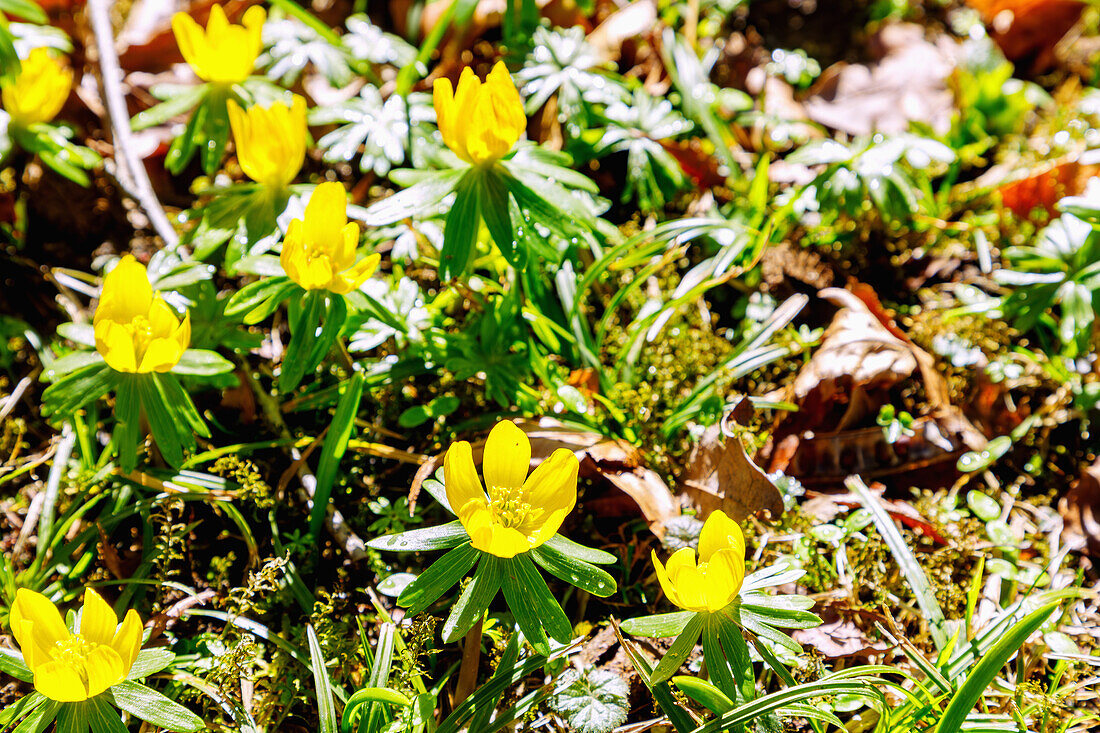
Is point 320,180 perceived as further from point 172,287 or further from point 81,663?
point 81,663

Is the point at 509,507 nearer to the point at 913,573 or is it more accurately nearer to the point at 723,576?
the point at 723,576

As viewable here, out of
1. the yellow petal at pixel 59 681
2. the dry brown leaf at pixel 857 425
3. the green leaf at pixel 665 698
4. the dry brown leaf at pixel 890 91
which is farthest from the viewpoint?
the dry brown leaf at pixel 890 91

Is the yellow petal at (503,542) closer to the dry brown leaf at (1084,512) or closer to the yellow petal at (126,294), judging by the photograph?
the yellow petal at (126,294)

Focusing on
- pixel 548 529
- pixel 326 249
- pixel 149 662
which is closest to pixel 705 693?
pixel 548 529

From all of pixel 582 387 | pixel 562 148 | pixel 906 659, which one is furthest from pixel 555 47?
pixel 906 659

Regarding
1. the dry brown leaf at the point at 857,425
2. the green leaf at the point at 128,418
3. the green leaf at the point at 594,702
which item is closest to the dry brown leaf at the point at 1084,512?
the dry brown leaf at the point at 857,425

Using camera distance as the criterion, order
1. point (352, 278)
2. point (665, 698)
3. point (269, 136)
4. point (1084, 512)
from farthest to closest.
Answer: point (1084, 512) < point (269, 136) < point (352, 278) < point (665, 698)
